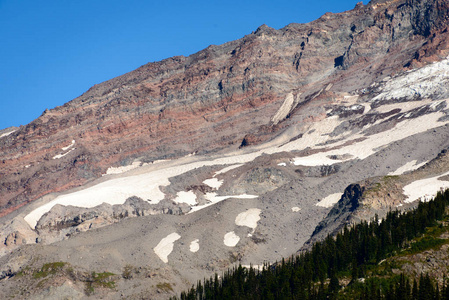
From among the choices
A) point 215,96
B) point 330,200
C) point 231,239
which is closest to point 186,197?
point 231,239

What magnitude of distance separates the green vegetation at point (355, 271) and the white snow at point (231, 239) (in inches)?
351

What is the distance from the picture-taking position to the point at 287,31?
582 ft

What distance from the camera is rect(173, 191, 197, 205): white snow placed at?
352 ft

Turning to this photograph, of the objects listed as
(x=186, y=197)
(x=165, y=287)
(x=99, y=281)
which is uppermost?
(x=186, y=197)

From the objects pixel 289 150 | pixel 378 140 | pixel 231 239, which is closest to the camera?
pixel 231 239

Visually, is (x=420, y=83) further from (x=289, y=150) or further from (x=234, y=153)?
(x=234, y=153)

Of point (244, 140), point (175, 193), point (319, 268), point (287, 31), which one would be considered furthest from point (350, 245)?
point (287, 31)

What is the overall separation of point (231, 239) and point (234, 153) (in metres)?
49.6

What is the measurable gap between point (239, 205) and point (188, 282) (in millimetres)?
20899

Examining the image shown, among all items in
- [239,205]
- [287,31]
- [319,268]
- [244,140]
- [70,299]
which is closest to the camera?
[319,268]

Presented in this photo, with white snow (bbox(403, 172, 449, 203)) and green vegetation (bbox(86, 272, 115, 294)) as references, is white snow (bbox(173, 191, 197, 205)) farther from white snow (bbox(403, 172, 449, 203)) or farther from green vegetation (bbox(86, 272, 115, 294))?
white snow (bbox(403, 172, 449, 203))

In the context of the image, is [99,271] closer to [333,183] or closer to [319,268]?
[319,268]

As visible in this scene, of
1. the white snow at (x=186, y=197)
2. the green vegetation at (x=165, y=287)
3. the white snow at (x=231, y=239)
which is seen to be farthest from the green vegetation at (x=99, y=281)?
the white snow at (x=186, y=197)

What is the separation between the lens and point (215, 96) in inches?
6211
